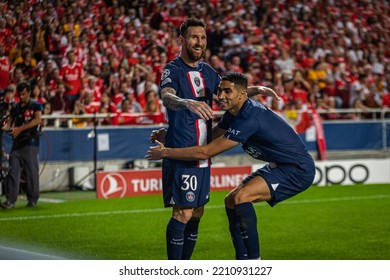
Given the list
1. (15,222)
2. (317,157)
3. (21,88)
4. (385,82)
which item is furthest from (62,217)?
(385,82)

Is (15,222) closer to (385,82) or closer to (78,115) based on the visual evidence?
(78,115)

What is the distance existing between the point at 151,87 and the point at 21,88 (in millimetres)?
3564

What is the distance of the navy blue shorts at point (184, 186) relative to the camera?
5984 millimetres

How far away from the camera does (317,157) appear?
14.8 m

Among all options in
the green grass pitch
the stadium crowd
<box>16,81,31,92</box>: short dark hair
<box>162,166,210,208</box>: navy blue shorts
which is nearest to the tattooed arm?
<box>162,166,210,208</box>: navy blue shorts

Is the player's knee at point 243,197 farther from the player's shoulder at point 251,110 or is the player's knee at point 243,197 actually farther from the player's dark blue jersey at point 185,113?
the player's shoulder at point 251,110

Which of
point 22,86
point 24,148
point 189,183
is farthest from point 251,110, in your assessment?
point 24,148

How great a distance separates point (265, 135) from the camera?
6000 mm

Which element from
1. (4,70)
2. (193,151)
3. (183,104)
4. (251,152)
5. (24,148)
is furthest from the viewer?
(24,148)

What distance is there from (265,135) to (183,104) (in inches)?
27.6

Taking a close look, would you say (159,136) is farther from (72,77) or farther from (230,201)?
(72,77)

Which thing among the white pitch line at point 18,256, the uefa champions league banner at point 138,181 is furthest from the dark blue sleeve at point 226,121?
the uefa champions league banner at point 138,181

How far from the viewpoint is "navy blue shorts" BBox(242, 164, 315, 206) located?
240 inches

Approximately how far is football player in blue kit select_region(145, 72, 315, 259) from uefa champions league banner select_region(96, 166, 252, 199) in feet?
18.8
